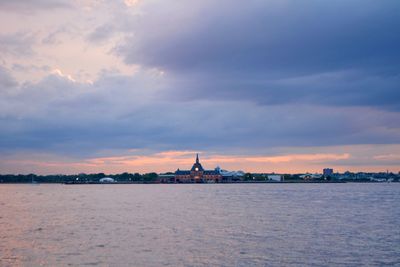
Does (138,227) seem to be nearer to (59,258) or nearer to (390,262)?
(59,258)

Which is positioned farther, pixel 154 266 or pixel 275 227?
pixel 275 227

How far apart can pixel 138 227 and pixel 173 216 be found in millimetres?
15320

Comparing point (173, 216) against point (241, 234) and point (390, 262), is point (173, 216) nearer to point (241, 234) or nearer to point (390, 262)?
point (241, 234)

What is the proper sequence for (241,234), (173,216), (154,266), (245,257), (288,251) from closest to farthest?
(154,266)
(245,257)
(288,251)
(241,234)
(173,216)

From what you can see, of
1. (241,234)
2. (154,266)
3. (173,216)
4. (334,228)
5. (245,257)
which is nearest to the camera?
(154,266)

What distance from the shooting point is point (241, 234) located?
51.3 metres

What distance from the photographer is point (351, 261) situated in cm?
3659

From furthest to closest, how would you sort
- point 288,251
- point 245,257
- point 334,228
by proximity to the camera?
1. point 334,228
2. point 288,251
3. point 245,257

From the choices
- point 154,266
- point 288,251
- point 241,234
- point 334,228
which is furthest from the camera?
point 334,228

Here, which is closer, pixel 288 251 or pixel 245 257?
pixel 245 257

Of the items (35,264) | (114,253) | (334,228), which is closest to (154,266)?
(114,253)

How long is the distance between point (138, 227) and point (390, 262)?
30.9 m

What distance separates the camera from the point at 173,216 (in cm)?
7331

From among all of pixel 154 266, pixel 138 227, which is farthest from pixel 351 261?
pixel 138 227
